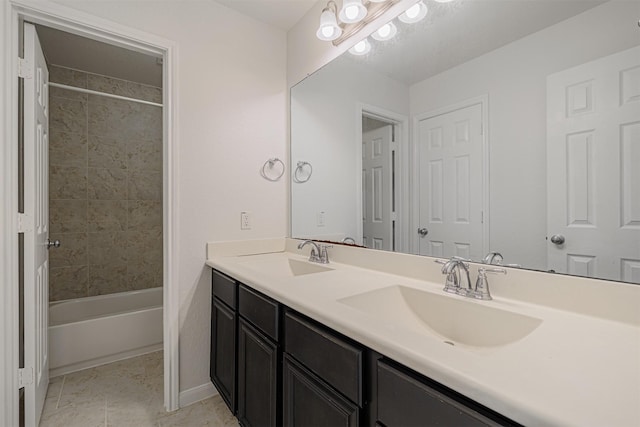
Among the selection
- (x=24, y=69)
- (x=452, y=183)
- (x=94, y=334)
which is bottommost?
(x=94, y=334)

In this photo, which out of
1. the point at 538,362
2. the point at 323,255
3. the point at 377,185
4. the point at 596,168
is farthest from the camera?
the point at 323,255

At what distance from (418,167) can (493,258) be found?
0.49 m

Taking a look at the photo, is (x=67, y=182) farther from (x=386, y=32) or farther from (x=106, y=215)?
(x=386, y=32)

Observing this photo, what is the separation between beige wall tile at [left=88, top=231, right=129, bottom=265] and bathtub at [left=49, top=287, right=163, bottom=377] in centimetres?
34

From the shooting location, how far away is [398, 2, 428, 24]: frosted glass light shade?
1365 millimetres

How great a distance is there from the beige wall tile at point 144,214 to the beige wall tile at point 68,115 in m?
0.78

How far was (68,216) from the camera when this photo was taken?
2688mm

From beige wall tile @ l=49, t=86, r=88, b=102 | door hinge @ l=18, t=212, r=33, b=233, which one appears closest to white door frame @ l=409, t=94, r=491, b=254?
door hinge @ l=18, t=212, r=33, b=233

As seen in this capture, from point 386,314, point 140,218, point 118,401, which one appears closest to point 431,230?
point 386,314

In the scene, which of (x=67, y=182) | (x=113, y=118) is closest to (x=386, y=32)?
(x=113, y=118)

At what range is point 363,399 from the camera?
78 cm

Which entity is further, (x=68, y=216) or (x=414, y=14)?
(x=68, y=216)

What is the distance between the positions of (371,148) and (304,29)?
3.39 feet

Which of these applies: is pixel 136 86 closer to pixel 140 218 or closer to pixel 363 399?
pixel 140 218
